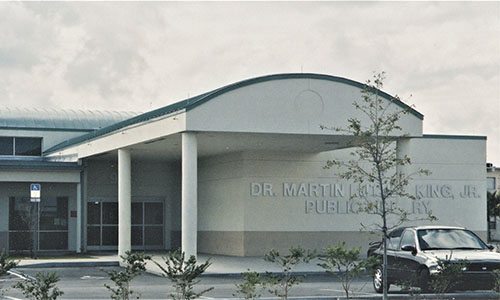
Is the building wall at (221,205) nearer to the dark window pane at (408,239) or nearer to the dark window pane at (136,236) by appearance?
the dark window pane at (136,236)

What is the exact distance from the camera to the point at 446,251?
62.6ft

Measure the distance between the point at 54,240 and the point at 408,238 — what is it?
844 inches

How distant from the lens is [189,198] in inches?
1020

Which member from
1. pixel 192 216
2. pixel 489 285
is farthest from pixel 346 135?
pixel 489 285

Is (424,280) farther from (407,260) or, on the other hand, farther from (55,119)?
(55,119)

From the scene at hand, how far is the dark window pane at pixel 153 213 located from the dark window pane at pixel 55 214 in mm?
3679

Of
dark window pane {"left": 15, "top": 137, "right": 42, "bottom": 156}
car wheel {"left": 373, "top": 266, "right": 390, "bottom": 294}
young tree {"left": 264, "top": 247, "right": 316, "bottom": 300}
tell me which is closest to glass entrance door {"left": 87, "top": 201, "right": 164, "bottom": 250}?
dark window pane {"left": 15, "top": 137, "right": 42, "bottom": 156}

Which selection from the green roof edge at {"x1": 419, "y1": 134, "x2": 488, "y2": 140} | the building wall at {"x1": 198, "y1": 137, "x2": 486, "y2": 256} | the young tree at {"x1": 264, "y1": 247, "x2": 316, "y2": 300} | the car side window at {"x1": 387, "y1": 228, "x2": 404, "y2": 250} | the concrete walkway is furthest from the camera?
the green roof edge at {"x1": 419, "y1": 134, "x2": 488, "y2": 140}

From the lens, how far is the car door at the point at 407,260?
18938 mm

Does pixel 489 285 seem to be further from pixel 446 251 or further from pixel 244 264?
pixel 244 264

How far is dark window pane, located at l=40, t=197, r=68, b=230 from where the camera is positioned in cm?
3750

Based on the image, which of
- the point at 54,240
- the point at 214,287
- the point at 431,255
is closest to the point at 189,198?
the point at 214,287

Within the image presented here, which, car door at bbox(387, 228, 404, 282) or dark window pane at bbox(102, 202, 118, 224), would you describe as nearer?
car door at bbox(387, 228, 404, 282)

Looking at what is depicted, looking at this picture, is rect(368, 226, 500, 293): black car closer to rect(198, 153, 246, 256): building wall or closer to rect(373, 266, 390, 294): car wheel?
rect(373, 266, 390, 294): car wheel
